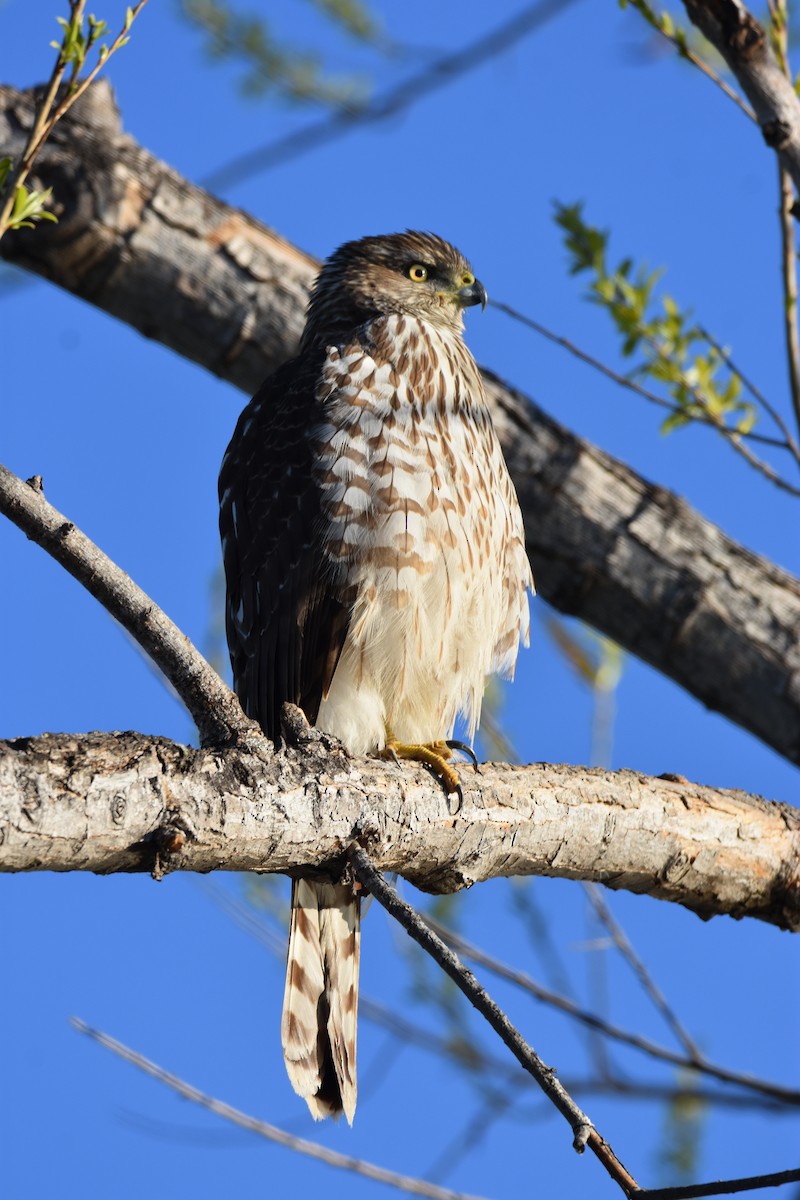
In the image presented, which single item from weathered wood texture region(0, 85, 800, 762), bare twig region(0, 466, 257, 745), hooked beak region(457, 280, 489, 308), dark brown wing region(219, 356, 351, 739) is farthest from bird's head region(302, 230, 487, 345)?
bare twig region(0, 466, 257, 745)

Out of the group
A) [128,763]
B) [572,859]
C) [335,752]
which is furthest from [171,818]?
[572,859]

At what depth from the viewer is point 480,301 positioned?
15.3ft

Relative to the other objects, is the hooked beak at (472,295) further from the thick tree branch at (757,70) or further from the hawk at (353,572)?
the thick tree branch at (757,70)

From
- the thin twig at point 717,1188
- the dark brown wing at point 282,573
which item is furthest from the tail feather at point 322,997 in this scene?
the thin twig at point 717,1188

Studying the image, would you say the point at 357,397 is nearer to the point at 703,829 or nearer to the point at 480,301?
the point at 480,301

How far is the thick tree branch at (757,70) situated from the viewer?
2883 millimetres

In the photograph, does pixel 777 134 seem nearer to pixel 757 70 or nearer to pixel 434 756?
pixel 757 70

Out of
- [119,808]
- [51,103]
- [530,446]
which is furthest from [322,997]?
[51,103]

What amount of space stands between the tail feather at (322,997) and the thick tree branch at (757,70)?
6.60 ft

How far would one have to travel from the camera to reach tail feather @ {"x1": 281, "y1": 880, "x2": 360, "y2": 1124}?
3.46m

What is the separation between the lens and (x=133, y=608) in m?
2.41

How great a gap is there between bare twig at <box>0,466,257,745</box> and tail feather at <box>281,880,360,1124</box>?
0.97 m

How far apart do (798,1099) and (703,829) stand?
2.58ft

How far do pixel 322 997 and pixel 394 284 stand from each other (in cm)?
245
